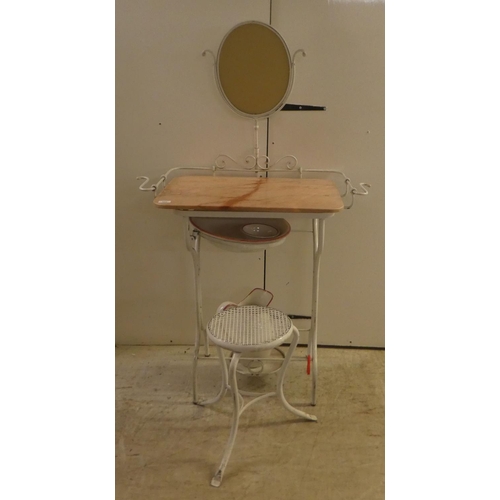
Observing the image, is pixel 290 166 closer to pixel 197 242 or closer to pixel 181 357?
pixel 197 242

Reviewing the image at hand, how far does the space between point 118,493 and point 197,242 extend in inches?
37.7

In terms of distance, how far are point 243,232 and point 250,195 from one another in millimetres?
177

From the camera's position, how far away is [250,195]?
75.8 inches

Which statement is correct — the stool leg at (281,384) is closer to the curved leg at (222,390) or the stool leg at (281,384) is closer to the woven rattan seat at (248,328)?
the woven rattan seat at (248,328)

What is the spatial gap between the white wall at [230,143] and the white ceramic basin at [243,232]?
320 mm

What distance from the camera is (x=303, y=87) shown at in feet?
7.22

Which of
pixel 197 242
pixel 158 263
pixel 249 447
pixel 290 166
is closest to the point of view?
pixel 249 447

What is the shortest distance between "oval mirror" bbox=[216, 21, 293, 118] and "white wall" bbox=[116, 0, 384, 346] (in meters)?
0.05

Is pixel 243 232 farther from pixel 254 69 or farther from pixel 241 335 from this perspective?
pixel 254 69

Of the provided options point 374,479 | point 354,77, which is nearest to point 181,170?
point 354,77

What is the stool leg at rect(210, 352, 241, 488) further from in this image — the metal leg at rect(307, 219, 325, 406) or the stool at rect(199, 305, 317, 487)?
the metal leg at rect(307, 219, 325, 406)

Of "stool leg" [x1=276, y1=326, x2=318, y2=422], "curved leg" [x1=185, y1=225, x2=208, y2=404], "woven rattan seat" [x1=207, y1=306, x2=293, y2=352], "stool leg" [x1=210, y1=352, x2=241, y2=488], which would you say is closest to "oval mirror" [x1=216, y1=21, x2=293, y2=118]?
"curved leg" [x1=185, y1=225, x2=208, y2=404]

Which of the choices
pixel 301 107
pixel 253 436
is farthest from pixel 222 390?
pixel 301 107

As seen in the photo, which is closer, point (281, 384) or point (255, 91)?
point (281, 384)
